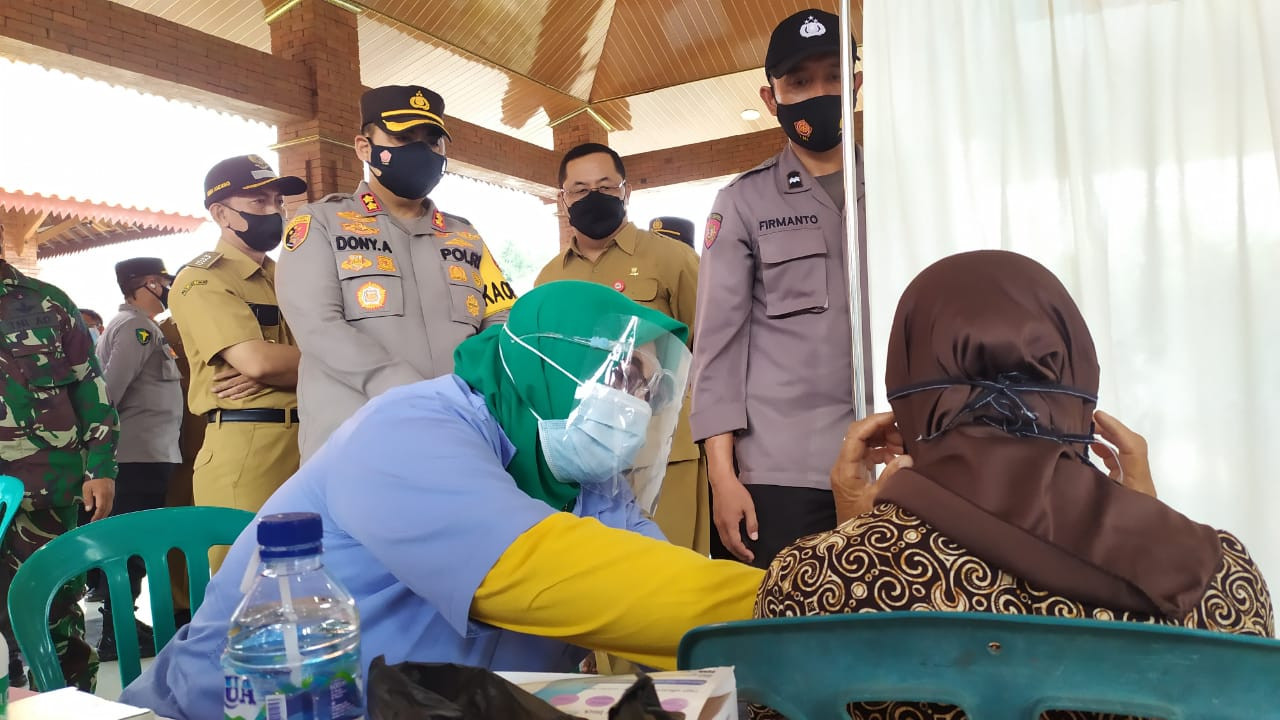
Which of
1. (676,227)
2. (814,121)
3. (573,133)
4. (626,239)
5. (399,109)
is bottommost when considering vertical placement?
(626,239)

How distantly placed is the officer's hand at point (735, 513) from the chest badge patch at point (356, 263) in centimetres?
115

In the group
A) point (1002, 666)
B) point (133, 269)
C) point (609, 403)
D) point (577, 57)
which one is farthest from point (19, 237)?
point (1002, 666)

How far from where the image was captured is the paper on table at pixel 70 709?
688 millimetres

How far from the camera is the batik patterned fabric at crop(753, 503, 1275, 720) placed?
82 centimetres

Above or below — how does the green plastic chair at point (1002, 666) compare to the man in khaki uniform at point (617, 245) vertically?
below

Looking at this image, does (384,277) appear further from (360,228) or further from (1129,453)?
(1129,453)

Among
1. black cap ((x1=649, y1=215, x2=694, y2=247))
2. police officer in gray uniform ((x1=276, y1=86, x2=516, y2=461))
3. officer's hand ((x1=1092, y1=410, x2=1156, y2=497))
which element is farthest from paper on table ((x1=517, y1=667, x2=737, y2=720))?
black cap ((x1=649, y1=215, x2=694, y2=247))

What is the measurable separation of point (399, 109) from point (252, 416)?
1025 mm

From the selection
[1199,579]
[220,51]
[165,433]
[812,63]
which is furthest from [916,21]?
[220,51]

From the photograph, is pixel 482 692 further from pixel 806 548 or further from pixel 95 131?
pixel 95 131

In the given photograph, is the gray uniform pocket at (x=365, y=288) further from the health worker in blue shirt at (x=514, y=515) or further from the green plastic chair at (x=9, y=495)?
the health worker in blue shirt at (x=514, y=515)

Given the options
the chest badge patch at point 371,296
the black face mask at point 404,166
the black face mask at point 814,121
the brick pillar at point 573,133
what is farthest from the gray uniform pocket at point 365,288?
the brick pillar at point 573,133

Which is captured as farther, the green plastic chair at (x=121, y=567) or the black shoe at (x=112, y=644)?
the black shoe at (x=112, y=644)

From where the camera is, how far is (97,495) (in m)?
2.77
